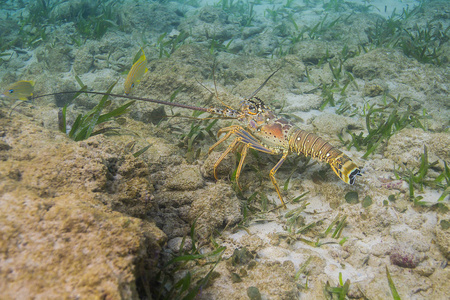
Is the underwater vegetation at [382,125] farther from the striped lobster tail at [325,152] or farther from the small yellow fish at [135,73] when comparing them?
the small yellow fish at [135,73]

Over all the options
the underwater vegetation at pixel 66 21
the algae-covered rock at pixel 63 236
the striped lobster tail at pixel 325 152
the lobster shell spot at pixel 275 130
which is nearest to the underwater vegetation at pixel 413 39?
the striped lobster tail at pixel 325 152

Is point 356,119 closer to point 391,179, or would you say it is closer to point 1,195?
point 391,179

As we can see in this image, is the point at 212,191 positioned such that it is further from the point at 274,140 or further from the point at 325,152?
the point at 325,152

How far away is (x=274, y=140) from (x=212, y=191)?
157cm

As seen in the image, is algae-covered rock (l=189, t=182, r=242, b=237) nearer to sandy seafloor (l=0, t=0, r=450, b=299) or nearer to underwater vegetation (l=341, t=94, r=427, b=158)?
sandy seafloor (l=0, t=0, r=450, b=299)

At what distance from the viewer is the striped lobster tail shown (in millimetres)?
3352

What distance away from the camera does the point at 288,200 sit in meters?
3.50

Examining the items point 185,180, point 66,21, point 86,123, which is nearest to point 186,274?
point 185,180

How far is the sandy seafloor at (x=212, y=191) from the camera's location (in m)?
1.40

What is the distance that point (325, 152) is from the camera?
143 inches

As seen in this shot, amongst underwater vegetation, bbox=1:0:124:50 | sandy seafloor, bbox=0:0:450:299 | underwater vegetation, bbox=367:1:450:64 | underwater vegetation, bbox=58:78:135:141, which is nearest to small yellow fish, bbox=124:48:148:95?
sandy seafloor, bbox=0:0:450:299

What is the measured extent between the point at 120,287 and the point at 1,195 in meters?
0.95

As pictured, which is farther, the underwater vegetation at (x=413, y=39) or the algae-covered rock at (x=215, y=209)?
the underwater vegetation at (x=413, y=39)

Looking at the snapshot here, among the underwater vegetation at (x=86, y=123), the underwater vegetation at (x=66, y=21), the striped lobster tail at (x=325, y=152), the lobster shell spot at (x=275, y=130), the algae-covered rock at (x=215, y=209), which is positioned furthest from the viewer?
the underwater vegetation at (x=66, y=21)
